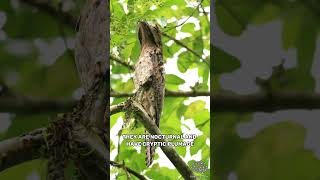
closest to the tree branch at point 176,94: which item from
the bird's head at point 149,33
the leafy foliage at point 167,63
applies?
the leafy foliage at point 167,63

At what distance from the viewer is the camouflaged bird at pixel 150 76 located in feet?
4.88

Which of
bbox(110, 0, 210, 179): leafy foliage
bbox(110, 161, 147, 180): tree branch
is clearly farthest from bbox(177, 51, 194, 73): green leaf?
bbox(110, 161, 147, 180): tree branch

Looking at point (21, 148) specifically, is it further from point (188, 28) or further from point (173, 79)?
point (188, 28)

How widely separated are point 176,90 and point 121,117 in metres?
0.17

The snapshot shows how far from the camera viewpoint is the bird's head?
1.49 meters

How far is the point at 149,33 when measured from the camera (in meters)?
1.50

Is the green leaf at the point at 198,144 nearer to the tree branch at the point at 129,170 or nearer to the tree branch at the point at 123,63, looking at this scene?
the tree branch at the point at 129,170

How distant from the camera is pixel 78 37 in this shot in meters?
1.56

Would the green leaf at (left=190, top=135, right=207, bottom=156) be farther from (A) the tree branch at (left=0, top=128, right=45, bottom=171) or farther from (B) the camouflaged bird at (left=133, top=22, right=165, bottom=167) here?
(A) the tree branch at (left=0, top=128, right=45, bottom=171)

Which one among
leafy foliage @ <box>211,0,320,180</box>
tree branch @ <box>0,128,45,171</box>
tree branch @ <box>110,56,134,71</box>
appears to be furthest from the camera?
tree branch @ <box>110,56,134,71</box>

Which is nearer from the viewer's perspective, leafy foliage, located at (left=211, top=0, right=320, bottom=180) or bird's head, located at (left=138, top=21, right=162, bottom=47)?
leafy foliage, located at (left=211, top=0, right=320, bottom=180)

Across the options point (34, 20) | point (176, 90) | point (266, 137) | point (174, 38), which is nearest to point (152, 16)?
point (174, 38)

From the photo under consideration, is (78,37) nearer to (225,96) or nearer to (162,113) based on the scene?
(162,113)

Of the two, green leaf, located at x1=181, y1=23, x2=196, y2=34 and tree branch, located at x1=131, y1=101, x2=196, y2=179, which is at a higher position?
green leaf, located at x1=181, y1=23, x2=196, y2=34
